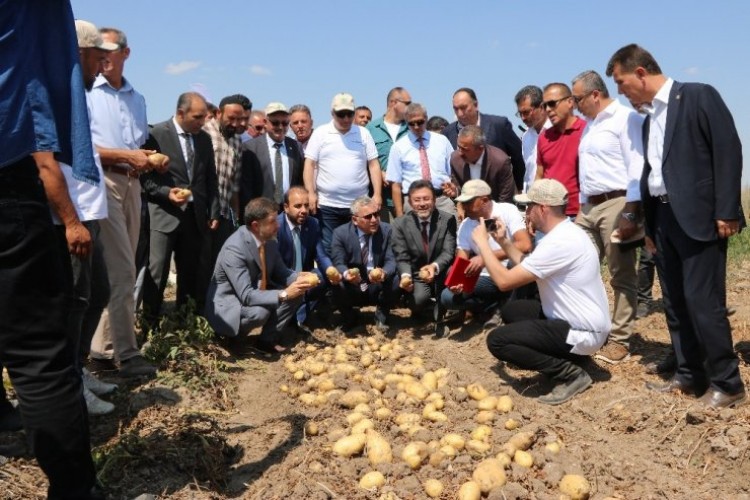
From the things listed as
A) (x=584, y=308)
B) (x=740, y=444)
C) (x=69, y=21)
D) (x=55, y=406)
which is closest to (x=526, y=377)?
(x=584, y=308)

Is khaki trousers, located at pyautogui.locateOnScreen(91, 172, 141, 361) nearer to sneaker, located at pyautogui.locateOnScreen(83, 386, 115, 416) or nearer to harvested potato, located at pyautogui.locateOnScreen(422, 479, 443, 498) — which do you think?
sneaker, located at pyautogui.locateOnScreen(83, 386, 115, 416)

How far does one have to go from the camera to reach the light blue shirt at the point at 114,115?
483 centimetres

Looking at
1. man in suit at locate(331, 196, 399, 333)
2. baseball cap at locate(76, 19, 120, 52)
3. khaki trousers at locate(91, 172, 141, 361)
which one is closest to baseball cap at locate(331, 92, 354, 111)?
man in suit at locate(331, 196, 399, 333)

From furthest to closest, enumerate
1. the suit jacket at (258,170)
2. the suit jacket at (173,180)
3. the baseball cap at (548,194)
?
the suit jacket at (258,170), the suit jacket at (173,180), the baseball cap at (548,194)

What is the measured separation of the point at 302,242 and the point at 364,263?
695mm

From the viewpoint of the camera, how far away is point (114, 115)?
4914 millimetres

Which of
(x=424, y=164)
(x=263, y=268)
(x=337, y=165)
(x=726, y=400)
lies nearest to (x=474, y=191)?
(x=424, y=164)

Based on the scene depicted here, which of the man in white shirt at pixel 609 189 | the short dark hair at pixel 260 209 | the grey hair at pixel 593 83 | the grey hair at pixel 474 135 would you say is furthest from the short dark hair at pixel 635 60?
the short dark hair at pixel 260 209

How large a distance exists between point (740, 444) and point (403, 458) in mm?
1918

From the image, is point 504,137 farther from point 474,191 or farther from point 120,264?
point 120,264

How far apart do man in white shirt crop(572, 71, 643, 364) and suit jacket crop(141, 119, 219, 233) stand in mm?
3489

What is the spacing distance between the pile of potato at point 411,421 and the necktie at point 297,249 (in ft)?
3.31

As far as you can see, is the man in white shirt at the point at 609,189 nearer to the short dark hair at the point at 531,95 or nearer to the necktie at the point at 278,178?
the short dark hair at the point at 531,95

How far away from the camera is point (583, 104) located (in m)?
5.82
